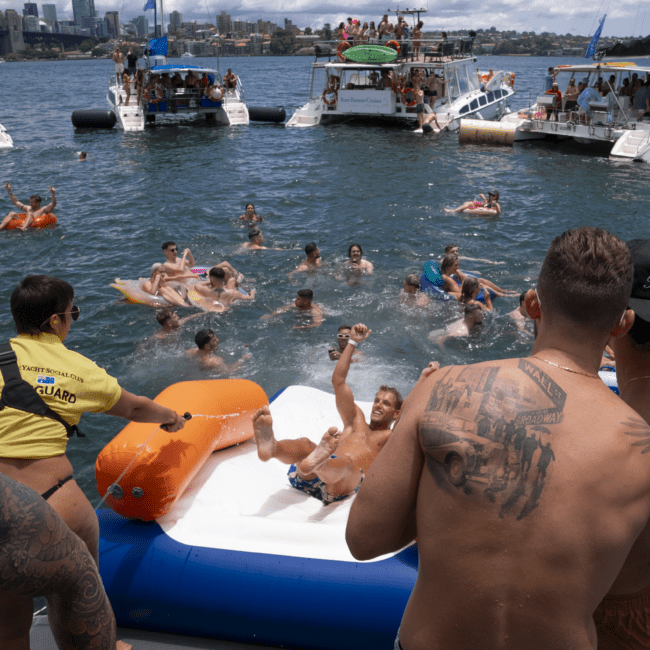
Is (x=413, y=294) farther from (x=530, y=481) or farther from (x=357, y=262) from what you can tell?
(x=530, y=481)

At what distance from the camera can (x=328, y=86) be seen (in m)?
25.6

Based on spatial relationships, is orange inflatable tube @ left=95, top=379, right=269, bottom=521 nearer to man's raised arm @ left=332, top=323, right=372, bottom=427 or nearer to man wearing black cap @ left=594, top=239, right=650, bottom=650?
man's raised arm @ left=332, top=323, right=372, bottom=427

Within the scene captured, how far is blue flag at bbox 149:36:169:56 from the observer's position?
2536 cm

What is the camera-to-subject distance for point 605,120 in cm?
1839

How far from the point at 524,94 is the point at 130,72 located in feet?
101

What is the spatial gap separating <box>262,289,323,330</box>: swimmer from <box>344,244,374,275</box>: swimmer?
4.77ft

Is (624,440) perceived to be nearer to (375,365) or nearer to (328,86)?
(375,365)

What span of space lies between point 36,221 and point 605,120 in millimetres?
16055

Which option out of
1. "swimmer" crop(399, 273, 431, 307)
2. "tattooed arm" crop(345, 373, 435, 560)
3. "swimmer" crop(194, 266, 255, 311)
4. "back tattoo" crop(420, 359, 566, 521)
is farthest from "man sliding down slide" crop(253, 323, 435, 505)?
"swimmer" crop(194, 266, 255, 311)

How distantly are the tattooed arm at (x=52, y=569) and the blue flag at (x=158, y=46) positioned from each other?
26896mm

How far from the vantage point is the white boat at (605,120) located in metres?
17.6

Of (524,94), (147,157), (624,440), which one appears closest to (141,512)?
(624,440)

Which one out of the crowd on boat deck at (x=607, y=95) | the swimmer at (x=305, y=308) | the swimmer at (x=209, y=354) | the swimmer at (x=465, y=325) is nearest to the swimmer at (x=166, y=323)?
the swimmer at (x=209, y=354)

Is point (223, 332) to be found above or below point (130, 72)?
below
